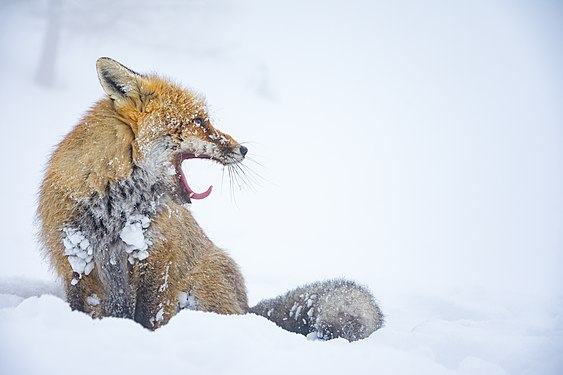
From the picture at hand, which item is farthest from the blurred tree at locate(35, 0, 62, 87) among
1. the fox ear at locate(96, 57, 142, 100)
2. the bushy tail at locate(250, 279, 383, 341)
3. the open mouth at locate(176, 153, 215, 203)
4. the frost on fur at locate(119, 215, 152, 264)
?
the bushy tail at locate(250, 279, 383, 341)

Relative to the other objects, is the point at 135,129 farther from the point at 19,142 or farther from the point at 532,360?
the point at 532,360

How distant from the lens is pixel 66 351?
1538 millimetres

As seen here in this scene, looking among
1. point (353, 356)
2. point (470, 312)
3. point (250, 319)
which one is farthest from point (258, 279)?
point (353, 356)

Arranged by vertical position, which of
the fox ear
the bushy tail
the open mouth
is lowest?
the bushy tail

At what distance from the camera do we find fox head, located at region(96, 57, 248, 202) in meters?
2.32

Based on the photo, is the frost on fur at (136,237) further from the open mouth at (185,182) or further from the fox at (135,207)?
the open mouth at (185,182)

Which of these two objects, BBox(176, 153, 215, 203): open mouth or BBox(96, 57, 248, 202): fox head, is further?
BBox(176, 153, 215, 203): open mouth

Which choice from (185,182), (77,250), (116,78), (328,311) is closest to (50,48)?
(116,78)

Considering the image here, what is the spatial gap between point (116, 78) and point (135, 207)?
0.65m

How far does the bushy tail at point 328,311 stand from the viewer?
242 centimetres

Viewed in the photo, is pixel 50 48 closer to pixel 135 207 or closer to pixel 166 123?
pixel 166 123

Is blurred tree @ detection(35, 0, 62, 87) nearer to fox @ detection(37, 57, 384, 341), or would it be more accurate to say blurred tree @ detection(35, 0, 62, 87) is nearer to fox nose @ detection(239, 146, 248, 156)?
fox @ detection(37, 57, 384, 341)

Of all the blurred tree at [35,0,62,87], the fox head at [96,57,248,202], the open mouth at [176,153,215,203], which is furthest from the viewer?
the blurred tree at [35,0,62,87]

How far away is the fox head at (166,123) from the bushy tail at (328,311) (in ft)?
2.91
